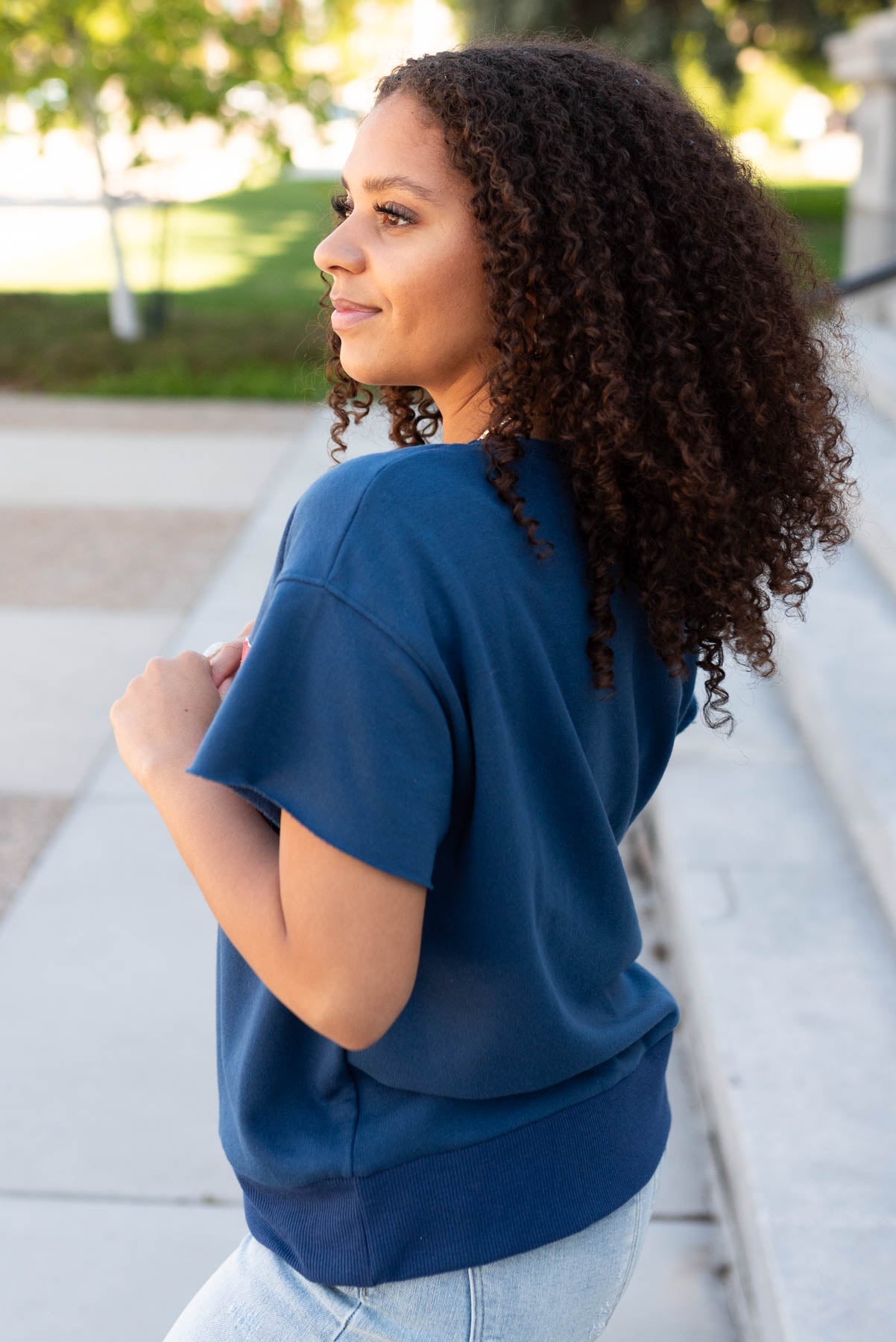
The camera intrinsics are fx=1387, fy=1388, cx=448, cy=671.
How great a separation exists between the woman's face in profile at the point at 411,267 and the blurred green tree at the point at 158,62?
9.31 metres

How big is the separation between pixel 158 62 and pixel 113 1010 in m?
8.27

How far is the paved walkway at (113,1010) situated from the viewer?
245 centimetres

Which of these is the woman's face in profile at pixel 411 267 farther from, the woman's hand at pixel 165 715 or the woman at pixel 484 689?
the woman's hand at pixel 165 715

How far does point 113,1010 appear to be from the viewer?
315cm

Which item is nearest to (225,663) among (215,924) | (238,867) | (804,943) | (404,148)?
(238,867)

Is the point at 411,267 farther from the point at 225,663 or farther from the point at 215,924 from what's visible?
the point at 215,924

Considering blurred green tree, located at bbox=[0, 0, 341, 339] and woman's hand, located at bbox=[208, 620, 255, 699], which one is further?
blurred green tree, located at bbox=[0, 0, 341, 339]

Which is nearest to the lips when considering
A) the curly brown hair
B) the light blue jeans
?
the curly brown hair

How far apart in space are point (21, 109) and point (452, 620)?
10.5 metres

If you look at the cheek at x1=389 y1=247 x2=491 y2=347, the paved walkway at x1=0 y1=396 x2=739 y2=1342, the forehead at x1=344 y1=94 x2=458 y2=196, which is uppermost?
the forehead at x1=344 y1=94 x2=458 y2=196

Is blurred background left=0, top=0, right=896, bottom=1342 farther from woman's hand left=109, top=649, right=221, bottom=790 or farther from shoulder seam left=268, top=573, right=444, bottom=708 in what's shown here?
shoulder seam left=268, top=573, right=444, bottom=708

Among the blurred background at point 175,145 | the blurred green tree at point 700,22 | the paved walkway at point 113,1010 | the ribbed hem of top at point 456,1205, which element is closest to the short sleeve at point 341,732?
the ribbed hem of top at point 456,1205

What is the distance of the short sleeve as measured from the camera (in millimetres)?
974

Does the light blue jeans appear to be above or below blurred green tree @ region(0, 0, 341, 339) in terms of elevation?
above
